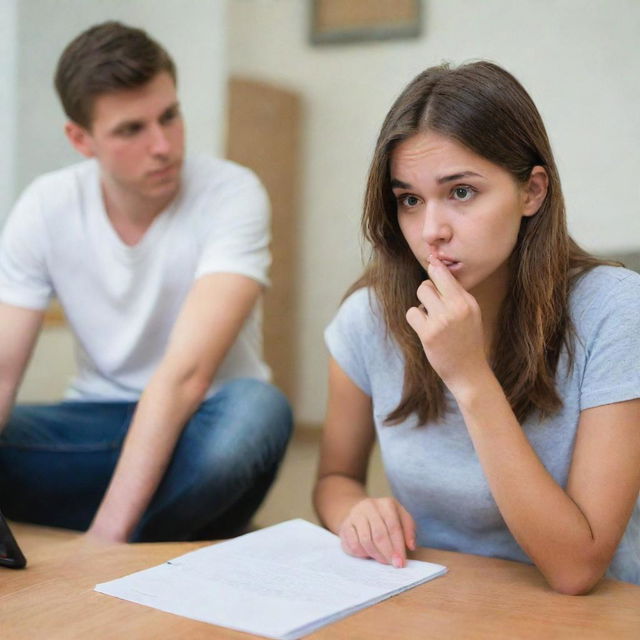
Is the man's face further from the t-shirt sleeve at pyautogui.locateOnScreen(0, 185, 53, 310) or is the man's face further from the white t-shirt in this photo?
the t-shirt sleeve at pyautogui.locateOnScreen(0, 185, 53, 310)

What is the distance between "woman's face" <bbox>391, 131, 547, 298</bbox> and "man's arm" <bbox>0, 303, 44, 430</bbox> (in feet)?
2.83

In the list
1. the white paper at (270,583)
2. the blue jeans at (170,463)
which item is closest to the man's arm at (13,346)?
the blue jeans at (170,463)

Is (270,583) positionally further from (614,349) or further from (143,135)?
(143,135)

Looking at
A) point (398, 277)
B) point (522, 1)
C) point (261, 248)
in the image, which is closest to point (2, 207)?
point (261, 248)

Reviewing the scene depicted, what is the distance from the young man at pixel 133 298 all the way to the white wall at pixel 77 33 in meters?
0.77

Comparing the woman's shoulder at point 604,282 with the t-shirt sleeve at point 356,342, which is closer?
the woman's shoulder at point 604,282

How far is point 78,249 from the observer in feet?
5.49

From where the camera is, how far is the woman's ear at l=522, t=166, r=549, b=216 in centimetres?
100

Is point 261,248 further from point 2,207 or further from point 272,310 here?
point 2,207

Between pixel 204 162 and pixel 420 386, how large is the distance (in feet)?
2.61

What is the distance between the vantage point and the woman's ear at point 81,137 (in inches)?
65.5

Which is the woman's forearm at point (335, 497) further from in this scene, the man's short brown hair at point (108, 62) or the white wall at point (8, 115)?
the white wall at point (8, 115)

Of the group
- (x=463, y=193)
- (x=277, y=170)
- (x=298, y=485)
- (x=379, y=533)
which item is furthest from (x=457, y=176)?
(x=277, y=170)

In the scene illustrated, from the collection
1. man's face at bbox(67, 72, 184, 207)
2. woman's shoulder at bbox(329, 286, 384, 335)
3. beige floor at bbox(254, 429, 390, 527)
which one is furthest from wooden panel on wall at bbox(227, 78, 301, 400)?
woman's shoulder at bbox(329, 286, 384, 335)
